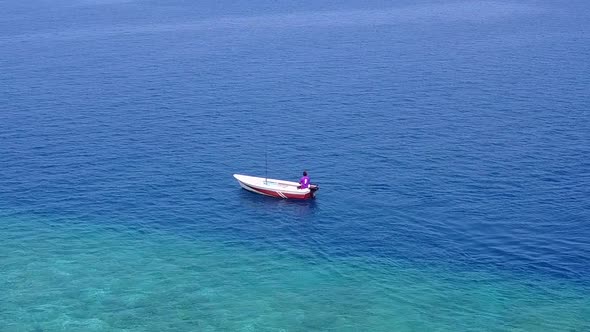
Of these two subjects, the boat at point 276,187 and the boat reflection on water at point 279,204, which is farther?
the boat at point 276,187

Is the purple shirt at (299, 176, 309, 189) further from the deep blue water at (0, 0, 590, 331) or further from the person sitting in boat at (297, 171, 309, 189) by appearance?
the deep blue water at (0, 0, 590, 331)

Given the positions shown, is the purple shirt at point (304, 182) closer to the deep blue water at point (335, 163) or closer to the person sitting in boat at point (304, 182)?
the person sitting in boat at point (304, 182)

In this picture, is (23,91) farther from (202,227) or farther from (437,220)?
(437,220)

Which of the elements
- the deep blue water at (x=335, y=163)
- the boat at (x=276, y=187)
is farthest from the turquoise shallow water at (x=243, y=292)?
the boat at (x=276, y=187)

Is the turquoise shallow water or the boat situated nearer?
the turquoise shallow water

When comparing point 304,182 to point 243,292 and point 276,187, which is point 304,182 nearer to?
point 276,187

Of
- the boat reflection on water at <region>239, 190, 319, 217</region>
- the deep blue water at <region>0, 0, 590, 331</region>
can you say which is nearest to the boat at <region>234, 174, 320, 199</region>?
the boat reflection on water at <region>239, 190, 319, 217</region>
